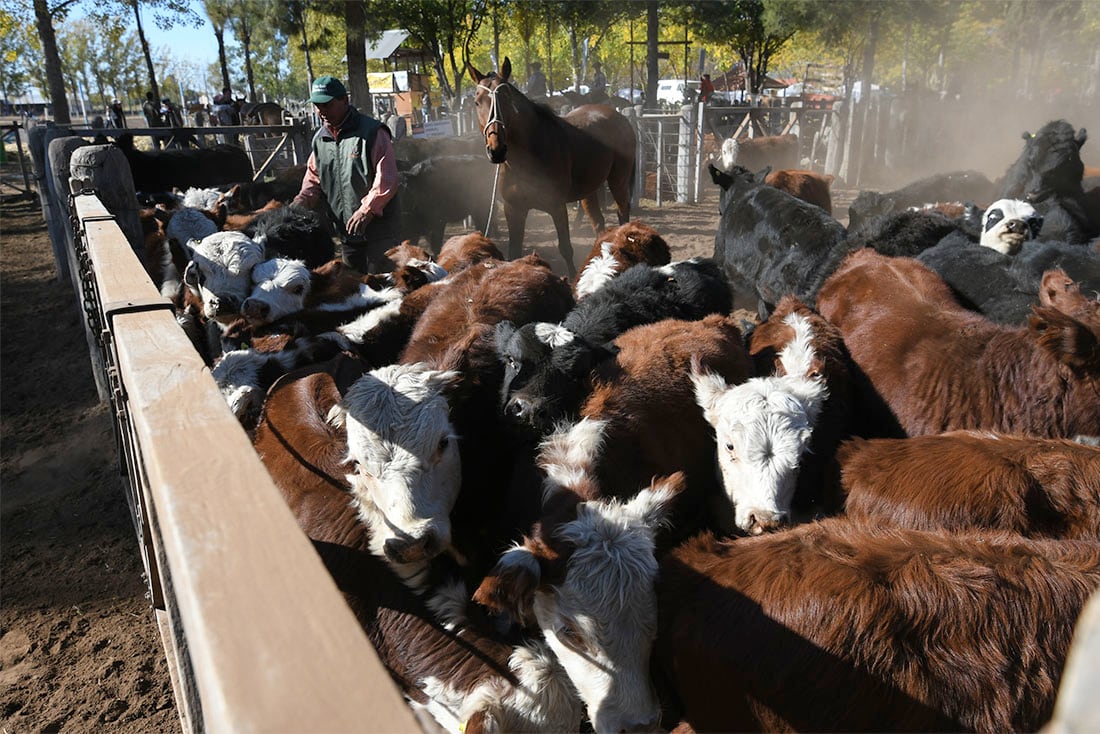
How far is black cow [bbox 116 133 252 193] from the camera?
438 inches

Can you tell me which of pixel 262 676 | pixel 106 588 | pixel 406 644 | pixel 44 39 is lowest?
pixel 106 588

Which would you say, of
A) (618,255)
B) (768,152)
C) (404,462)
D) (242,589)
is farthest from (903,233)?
(768,152)

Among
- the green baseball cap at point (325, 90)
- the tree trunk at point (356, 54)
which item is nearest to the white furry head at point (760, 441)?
the green baseball cap at point (325, 90)

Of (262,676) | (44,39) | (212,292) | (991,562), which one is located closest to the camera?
(262,676)

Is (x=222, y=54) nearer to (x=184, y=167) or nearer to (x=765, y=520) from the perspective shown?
(x=184, y=167)

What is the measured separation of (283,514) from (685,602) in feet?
4.80

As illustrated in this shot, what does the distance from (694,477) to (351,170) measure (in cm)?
478

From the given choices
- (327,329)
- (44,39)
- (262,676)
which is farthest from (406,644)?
(44,39)

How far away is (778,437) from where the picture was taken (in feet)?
9.95

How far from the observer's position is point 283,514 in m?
1.23

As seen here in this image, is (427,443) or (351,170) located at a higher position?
(351,170)

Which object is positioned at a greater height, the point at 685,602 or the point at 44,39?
the point at 44,39

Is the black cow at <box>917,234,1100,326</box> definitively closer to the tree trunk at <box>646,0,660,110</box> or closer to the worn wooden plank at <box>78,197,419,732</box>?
the worn wooden plank at <box>78,197,419,732</box>

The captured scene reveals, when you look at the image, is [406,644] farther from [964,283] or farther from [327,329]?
[964,283]
